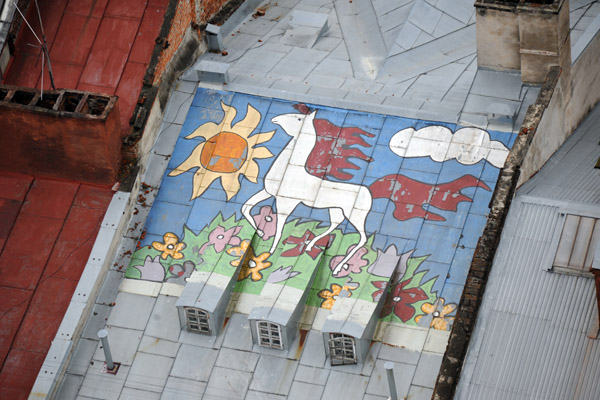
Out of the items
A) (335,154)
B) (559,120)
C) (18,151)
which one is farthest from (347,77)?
(18,151)

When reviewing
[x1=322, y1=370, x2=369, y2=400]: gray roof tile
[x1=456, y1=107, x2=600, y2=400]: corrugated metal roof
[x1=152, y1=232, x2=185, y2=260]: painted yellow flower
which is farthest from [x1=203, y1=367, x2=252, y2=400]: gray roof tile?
[x1=456, y1=107, x2=600, y2=400]: corrugated metal roof

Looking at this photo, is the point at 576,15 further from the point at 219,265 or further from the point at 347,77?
the point at 219,265

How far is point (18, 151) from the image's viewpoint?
49688 millimetres

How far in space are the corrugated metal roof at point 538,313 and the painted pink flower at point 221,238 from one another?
9.12 meters

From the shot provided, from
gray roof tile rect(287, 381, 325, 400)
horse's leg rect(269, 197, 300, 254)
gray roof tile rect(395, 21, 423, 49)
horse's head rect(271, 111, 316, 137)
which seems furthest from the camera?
gray roof tile rect(395, 21, 423, 49)

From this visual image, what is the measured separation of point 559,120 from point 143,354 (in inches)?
619

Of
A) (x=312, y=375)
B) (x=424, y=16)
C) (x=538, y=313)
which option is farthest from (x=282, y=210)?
(x=424, y=16)

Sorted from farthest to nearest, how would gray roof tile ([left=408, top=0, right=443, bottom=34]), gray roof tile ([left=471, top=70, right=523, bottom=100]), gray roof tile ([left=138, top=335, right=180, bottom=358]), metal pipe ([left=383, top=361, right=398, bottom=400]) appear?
1. gray roof tile ([left=408, top=0, right=443, bottom=34])
2. gray roof tile ([left=471, top=70, right=523, bottom=100])
3. gray roof tile ([left=138, top=335, right=180, bottom=358])
4. metal pipe ([left=383, top=361, right=398, bottom=400])

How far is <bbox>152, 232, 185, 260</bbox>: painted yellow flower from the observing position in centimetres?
4881

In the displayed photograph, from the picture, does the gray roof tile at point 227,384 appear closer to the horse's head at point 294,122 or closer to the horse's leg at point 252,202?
the horse's leg at point 252,202

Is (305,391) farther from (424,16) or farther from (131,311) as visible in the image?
(424,16)

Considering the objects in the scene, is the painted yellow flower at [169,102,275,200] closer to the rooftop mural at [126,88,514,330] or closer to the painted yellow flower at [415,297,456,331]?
the rooftop mural at [126,88,514,330]

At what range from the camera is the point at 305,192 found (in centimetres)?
4947

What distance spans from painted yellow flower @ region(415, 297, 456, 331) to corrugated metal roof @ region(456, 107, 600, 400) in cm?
213
